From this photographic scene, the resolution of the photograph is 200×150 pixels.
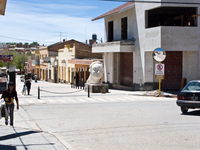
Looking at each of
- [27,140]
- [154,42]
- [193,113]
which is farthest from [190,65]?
[27,140]

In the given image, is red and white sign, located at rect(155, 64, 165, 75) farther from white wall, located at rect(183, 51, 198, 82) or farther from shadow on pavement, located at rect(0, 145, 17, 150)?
shadow on pavement, located at rect(0, 145, 17, 150)

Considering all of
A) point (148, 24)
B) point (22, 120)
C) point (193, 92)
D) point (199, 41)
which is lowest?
point (22, 120)

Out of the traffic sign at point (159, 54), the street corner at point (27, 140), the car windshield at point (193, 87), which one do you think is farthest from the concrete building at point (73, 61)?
the street corner at point (27, 140)

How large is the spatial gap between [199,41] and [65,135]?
18.6 m

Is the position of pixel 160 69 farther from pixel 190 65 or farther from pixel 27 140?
pixel 27 140

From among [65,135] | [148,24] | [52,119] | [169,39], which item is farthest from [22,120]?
[148,24]

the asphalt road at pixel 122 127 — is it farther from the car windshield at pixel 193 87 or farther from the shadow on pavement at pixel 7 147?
the shadow on pavement at pixel 7 147

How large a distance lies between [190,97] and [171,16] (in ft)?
60.2

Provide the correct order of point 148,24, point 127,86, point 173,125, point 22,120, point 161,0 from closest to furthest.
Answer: point 173,125, point 22,120, point 161,0, point 148,24, point 127,86

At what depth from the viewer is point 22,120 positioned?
13.7 meters

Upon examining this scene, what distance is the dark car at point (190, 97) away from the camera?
1359 centimetres

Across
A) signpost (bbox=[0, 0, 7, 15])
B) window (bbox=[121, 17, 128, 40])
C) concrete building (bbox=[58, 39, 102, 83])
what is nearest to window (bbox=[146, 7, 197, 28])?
window (bbox=[121, 17, 128, 40])

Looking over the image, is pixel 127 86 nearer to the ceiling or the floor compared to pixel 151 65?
nearer to the floor

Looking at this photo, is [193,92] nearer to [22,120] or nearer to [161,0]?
[22,120]
